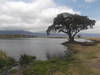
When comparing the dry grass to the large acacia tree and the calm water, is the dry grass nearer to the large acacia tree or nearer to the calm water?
the calm water

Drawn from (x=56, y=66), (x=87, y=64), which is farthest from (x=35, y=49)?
(x=87, y=64)

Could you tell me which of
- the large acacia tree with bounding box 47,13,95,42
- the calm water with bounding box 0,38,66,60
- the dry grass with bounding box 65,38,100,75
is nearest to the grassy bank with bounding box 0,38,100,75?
the dry grass with bounding box 65,38,100,75

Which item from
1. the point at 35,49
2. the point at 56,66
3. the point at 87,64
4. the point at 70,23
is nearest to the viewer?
the point at 56,66

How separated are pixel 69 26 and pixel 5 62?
152 feet

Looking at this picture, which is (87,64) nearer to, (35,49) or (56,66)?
(56,66)

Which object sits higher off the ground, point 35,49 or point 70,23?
point 70,23

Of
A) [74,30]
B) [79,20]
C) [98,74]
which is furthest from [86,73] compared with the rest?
[74,30]

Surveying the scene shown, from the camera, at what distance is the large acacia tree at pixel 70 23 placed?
57844 mm

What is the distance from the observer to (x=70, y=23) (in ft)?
194

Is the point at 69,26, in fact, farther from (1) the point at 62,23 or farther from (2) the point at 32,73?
(2) the point at 32,73

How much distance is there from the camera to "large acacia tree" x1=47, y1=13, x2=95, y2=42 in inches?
2277

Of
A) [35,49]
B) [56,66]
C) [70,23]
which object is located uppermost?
[70,23]

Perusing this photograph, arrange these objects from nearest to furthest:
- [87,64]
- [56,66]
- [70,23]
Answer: [56,66]
[87,64]
[70,23]

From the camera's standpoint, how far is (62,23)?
59.6 meters
